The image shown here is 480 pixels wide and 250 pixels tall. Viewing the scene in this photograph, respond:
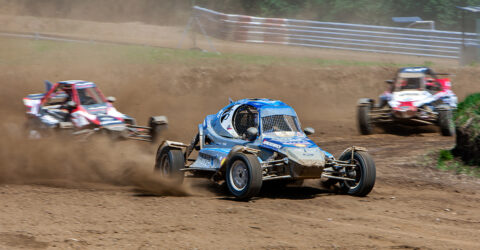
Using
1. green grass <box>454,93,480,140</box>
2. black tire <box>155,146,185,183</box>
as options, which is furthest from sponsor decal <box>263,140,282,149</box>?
green grass <box>454,93,480,140</box>

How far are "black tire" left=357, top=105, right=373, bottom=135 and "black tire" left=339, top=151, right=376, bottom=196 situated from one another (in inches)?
222

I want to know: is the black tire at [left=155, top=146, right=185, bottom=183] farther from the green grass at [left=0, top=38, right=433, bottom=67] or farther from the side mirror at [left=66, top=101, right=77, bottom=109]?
the green grass at [left=0, top=38, right=433, bottom=67]

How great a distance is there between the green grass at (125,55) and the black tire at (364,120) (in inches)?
302

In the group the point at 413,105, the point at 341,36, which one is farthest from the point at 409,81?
the point at 341,36

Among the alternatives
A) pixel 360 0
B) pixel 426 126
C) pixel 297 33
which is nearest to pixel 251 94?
pixel 426 126

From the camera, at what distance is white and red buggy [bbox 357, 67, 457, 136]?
14039 millimetres

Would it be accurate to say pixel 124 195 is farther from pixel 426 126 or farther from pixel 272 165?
pixel 426 126

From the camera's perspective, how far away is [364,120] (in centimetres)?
1427

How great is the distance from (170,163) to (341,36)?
66.8 ft

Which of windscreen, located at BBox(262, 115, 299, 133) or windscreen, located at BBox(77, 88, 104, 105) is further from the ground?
windscreen, located at BBox(77, 88, 104, 105)

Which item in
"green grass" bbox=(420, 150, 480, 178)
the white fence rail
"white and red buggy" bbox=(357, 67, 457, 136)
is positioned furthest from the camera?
the white fence rail

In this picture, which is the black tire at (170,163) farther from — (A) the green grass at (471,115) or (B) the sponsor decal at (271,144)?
(A) the green grass at (471,115)

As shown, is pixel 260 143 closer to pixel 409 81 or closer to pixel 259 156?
pixel 259 156

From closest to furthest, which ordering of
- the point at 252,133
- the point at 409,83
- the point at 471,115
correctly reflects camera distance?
1. the point at 252,133
2. the point at 471,115
3. the point at 409,83
